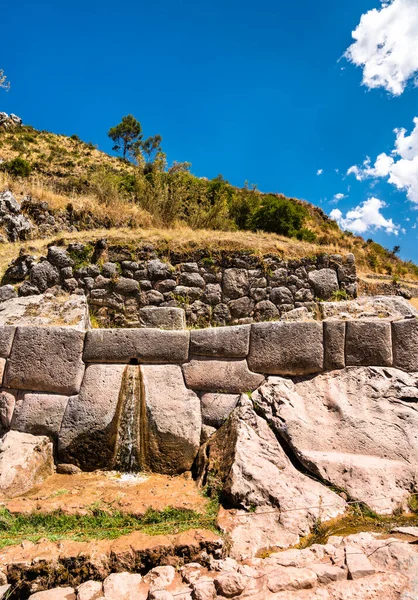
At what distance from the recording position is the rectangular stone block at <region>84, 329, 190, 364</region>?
185 inches

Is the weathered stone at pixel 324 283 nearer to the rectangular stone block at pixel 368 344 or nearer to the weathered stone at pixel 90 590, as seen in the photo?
the rectangular stone block at pixel 368 344

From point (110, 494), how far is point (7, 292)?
6467 mm

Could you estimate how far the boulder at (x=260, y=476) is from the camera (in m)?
3.32

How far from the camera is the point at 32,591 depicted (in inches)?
110

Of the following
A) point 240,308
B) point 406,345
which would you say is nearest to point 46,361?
point 406,345

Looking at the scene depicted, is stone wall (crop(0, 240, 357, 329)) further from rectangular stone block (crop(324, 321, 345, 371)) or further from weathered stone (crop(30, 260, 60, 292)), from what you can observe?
rectangular stone block (crop(324, 321, 345, 371))

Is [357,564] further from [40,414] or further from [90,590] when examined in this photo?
[40,414]

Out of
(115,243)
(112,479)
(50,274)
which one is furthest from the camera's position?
(115,243)

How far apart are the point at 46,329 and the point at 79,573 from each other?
2604 millimetres

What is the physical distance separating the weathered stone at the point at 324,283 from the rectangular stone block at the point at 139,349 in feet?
20.8

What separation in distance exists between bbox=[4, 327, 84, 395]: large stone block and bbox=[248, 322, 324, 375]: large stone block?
78.5 inches

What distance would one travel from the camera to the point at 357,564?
8.59 ft

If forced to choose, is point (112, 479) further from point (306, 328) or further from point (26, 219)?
point (26, 219)

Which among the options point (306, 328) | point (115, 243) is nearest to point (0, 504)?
point (306, 328)
